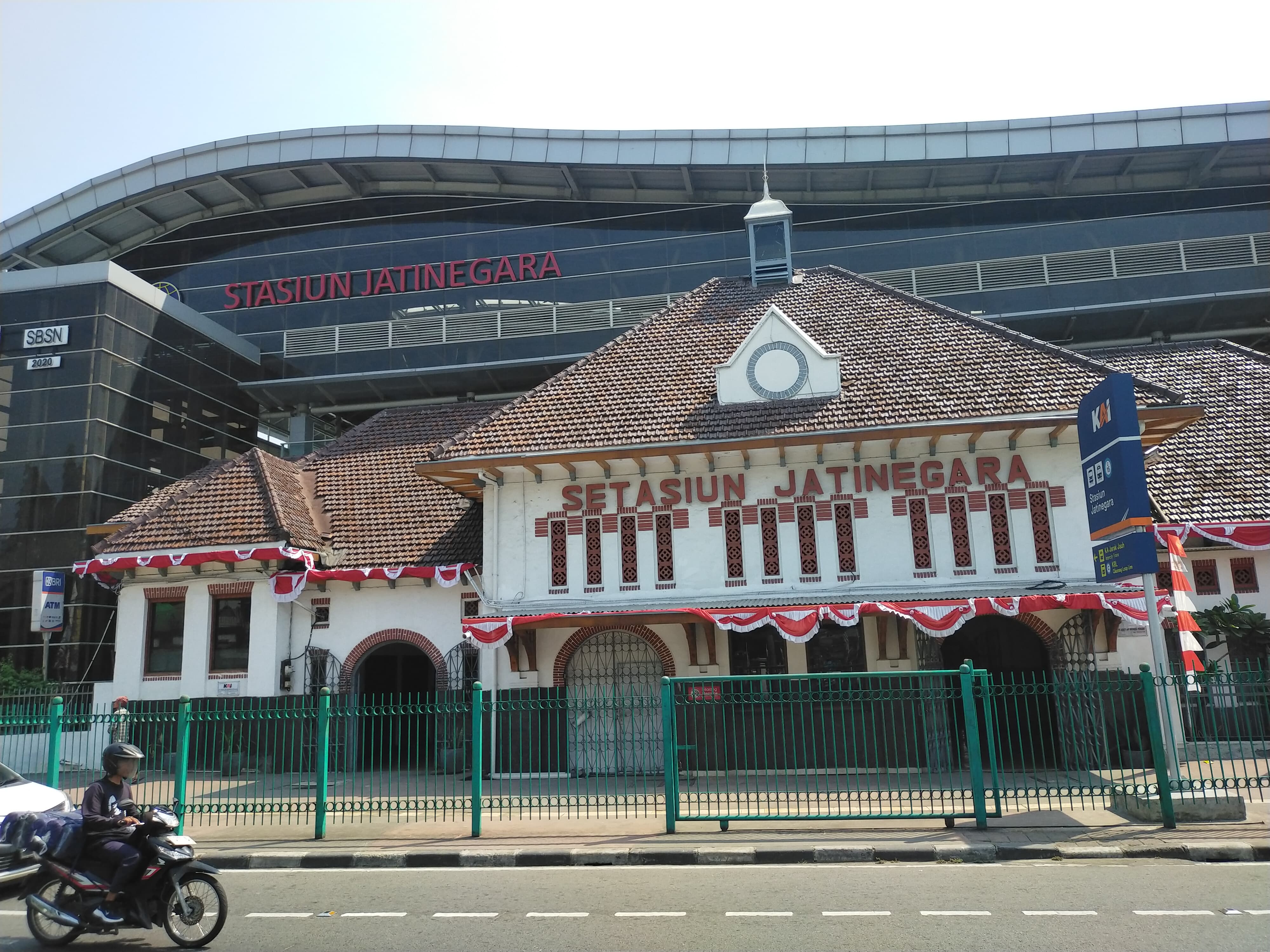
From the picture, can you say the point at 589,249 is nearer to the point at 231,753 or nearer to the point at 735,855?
the point at 231,753

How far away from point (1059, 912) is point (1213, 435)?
17310 mm

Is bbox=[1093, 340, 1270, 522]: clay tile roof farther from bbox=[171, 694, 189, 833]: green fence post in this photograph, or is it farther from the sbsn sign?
the sbsn sign

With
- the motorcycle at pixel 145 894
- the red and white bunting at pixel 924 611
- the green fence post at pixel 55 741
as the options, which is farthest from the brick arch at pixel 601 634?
the motorcycle at pixel 145 894

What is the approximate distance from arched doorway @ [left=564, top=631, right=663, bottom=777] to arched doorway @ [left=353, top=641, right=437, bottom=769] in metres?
2.82

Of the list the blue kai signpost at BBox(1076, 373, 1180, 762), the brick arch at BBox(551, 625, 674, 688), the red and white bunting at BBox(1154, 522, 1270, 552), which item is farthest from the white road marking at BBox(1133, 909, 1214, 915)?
the red and white bunting at BBox(1154, 522, 1270, 552)

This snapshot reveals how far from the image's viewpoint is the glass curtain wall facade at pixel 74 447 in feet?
79.0

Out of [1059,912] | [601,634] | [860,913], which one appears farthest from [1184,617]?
[601,634]

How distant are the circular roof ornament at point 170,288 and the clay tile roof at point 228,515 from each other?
13691 millimetres

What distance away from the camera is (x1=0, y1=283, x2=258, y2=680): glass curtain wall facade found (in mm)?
24094

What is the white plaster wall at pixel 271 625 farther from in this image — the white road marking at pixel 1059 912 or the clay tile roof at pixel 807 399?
the white road marking at pixel 1059 912

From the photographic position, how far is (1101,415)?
13094 millimetres

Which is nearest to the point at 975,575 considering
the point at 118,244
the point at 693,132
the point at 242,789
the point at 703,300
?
the point at 703,300

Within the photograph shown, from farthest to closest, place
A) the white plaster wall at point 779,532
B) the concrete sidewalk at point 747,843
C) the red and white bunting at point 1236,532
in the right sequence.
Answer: the red and white bunting at point 1236,532 < the white plaster wall at point 779,532 < the concrete sidewalk at point 747,843

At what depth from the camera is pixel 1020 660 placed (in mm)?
20344
